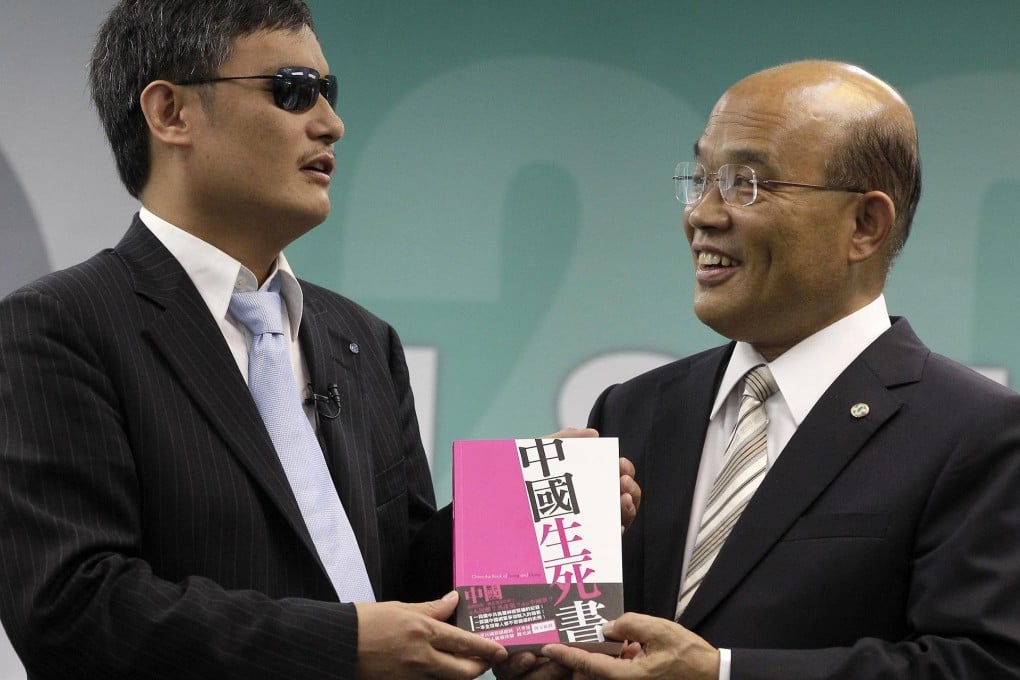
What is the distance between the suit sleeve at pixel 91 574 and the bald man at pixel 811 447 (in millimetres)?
484

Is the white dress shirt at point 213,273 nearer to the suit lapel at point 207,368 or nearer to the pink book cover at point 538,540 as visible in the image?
the suit lapel at point 207,368

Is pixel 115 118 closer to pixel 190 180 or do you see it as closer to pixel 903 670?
pixel 190 180

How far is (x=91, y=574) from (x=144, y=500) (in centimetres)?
18

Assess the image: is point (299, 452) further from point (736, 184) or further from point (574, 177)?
point (574, 177)

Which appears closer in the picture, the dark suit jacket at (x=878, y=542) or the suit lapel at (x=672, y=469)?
the dark suit jacket at (x=878, y=542)

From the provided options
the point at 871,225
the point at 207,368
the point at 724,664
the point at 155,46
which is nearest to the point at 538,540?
the point at 724,664

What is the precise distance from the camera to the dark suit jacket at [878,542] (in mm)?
2410

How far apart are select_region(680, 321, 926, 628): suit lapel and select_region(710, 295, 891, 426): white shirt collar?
38 mm

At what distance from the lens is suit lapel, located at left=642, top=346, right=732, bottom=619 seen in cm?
272

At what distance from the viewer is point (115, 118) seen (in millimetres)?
2691

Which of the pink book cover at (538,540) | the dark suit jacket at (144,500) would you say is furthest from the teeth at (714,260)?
the dark suit jacket at (144,500)

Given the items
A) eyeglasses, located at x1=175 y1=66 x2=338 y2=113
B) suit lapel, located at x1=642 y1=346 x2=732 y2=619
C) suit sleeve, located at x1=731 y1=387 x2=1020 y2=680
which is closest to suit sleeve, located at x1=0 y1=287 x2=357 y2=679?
eyeglasses, located at x1=175 y1=66 x2=338 y2=113

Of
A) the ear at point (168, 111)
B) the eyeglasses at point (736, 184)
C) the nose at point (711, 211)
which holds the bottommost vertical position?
the nose at point (711, 211)

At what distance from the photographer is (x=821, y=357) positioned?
2.77 meters
